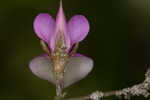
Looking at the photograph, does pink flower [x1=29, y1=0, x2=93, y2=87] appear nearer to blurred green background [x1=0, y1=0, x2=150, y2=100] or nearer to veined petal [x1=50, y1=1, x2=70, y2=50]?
veined petal [x1=50, y1=1, x2=70, y2=50]

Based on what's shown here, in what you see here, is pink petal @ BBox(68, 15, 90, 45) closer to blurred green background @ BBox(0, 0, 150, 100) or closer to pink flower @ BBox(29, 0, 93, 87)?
pink flower @ BBox(29, 0, 93, 87)

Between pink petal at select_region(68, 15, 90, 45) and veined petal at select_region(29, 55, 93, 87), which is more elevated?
pink petal at select_region(68, 15, 90, 45)

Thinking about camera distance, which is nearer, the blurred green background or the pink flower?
the pink flower

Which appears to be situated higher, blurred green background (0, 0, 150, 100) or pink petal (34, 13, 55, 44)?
pink petal (34, 13, 55, 44)

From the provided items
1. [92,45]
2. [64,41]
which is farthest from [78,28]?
[92,45]

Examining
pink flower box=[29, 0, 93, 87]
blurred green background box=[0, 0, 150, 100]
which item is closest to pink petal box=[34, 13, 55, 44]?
pink flower box=[29, 0, 93, 87]

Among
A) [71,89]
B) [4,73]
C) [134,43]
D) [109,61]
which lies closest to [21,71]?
[4,73]

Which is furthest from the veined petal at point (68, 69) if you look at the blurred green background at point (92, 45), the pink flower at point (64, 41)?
the blurred green background at point (92, 45)

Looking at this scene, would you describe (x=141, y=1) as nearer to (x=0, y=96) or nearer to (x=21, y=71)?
(x=21, y=71)

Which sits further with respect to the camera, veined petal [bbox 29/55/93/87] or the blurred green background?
the blurred green background
